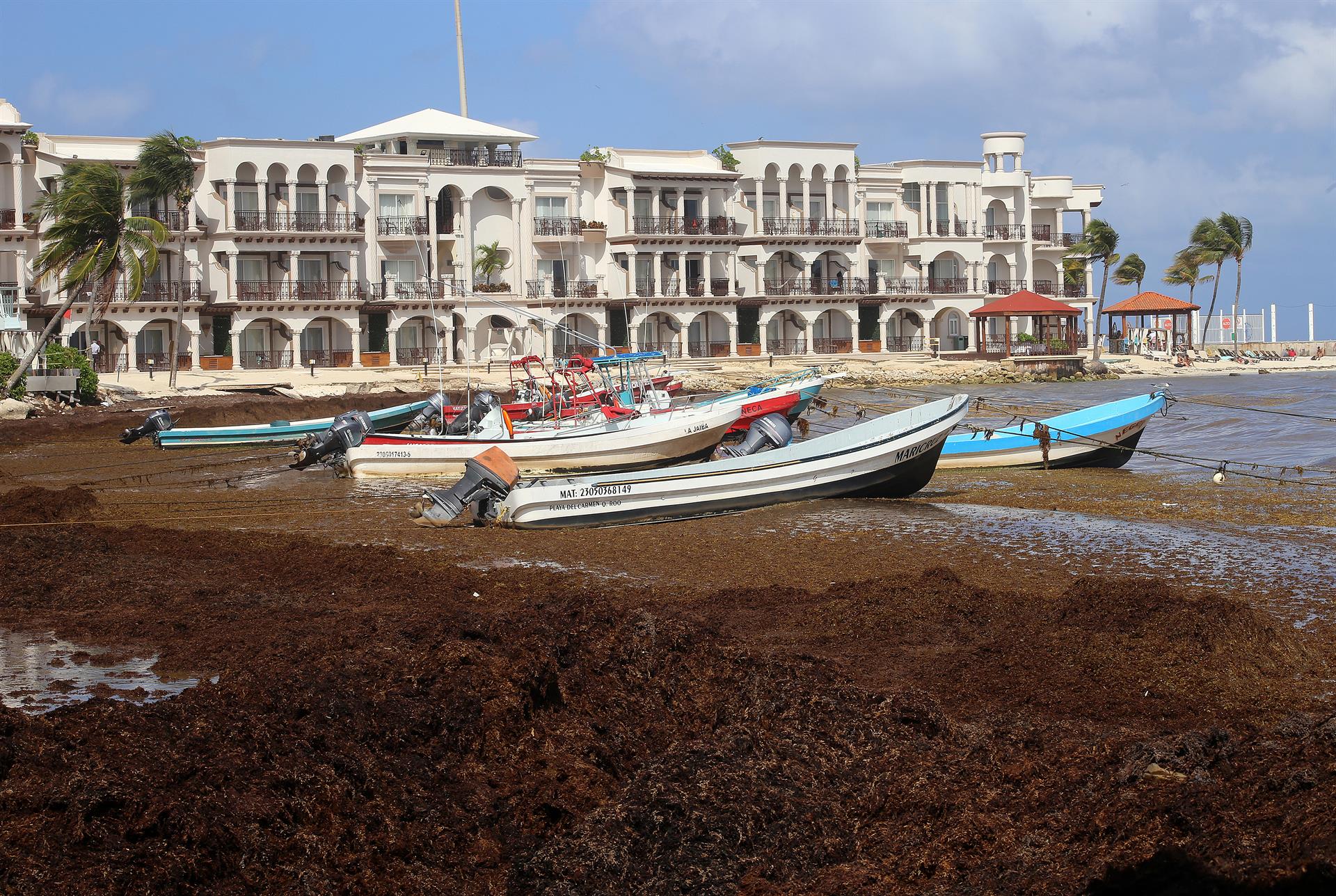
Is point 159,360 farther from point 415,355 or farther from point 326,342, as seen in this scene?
point 415,355

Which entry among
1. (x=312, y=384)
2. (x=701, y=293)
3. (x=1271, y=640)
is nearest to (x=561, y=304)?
(x=701, y=293)

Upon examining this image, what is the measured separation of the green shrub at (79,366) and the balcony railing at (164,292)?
10.3 m

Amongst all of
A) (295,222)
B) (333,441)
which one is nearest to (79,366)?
(295,222)

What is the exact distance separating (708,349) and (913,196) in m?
16.8

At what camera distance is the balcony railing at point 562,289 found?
6688 centimetres

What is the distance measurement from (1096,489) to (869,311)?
54.3m

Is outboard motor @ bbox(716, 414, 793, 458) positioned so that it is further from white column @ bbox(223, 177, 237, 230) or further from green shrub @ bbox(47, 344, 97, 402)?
white column @ bbox(223, 177, 237, 230)

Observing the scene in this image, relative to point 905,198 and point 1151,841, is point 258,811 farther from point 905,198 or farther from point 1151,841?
point 905,198

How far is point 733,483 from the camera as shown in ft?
66.9

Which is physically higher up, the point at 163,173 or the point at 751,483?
the point at 163,173

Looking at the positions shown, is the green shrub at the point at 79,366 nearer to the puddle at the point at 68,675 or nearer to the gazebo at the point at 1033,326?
the puddle at the point at 68,675

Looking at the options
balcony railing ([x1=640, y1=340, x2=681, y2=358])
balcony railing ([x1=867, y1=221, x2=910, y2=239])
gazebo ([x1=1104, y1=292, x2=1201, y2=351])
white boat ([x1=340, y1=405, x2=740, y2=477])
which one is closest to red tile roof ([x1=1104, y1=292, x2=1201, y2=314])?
gazebo ([x1=1104, y1=292, x2=1201, y2=351])

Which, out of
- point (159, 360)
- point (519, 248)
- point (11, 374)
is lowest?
point (11, 374)

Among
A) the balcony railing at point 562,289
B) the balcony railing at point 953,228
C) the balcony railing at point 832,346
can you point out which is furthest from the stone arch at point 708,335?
the balcony railing at point 953,228
